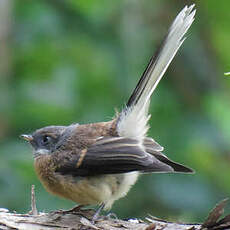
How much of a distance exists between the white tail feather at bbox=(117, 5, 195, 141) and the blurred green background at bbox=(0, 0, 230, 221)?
5.23 feet

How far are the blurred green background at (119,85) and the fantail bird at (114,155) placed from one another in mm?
1413

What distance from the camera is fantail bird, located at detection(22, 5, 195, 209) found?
5676 millimetres

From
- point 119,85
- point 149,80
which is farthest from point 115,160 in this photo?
point 119,85

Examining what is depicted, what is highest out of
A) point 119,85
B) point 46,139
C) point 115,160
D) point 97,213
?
point 119,85

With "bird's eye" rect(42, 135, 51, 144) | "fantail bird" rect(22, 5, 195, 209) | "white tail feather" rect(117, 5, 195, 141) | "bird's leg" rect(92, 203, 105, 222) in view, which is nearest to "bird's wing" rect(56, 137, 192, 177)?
"fantail bird" rect(22, 5, 195, 209)

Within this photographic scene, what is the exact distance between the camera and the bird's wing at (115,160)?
219 inches

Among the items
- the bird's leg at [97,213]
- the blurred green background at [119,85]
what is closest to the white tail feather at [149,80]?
the bird's leg at [97,213]

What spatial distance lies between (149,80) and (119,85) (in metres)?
2.35

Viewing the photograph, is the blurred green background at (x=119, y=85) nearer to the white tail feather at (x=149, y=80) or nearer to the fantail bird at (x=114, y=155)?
the fantail bird at (x=114, y=155)

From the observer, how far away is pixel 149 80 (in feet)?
19.3

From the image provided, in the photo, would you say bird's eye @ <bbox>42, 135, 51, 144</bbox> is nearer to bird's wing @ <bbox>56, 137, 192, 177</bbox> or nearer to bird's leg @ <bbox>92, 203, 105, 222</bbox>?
bird's wing @ <bbox>56, 137, 192, 177</bbox>

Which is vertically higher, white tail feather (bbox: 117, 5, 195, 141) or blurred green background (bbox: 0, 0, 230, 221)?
blurred green background (bbox: 0, 0, 230, 221)

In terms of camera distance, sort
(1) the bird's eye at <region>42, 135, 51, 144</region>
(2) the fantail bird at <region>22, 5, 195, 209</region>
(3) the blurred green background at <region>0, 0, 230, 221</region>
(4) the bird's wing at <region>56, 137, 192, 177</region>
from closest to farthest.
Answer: (4) the bird's wing at <region>56, 137, 192, 177</region>, (2) the fantail bird at <region>22, 5, 195, 209</region>, (1) the bird's eye at <region>42, 135, 51, 144</region>, (3) the blurred green background at <region>0, 0, 230, 221</region>

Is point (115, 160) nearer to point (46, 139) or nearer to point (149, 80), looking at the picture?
point (149, 80)
